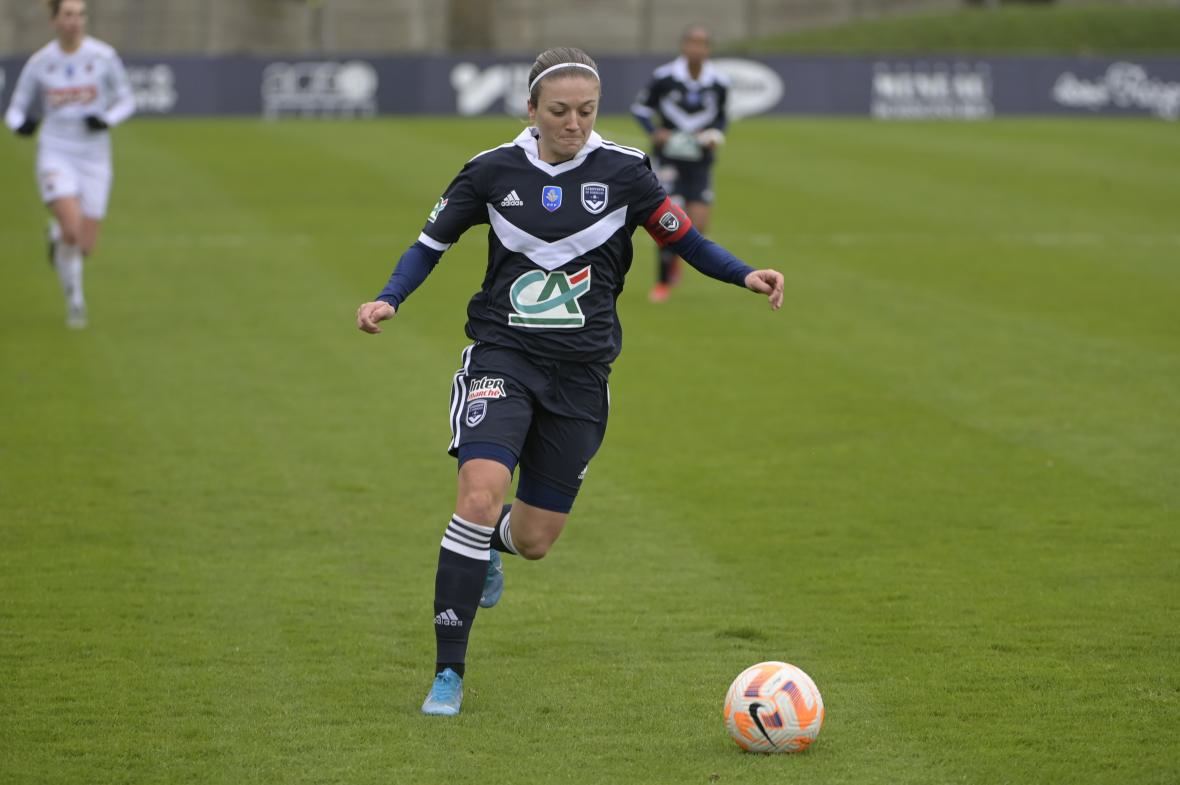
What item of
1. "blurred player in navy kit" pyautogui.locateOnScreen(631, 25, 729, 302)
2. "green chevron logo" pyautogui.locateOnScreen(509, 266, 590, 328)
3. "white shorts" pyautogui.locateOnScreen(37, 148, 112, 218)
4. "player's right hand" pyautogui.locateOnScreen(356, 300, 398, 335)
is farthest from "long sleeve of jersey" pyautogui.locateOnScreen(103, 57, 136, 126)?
"player's right hand" pyautogui.locateOnScreen(356, 300, 398, 335)

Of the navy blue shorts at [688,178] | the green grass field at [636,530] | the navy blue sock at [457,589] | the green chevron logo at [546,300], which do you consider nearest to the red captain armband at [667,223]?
the green chevron logo at [546,300]

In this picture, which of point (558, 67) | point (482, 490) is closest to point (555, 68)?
point (558, 67)

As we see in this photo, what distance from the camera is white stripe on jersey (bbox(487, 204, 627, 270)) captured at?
20.4 ft

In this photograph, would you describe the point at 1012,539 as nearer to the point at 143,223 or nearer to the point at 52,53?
the point at 52,53

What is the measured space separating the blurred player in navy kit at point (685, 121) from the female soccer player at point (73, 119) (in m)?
5.03

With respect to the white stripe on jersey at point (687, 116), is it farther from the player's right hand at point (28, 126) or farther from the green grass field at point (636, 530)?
the player's right hand at point (28, 126)

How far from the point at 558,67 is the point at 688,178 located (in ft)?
35.7

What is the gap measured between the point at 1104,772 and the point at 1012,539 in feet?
10.2

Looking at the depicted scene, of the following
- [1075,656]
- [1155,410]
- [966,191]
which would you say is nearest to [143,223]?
[966,191]

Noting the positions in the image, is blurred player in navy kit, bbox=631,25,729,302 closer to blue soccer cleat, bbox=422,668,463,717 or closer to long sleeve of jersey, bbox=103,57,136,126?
long sleeve of jersey, bbox=103,57,136,126

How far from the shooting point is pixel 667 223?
637 centimetres

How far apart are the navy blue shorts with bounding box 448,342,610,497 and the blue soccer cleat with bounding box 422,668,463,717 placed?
2.55 ft

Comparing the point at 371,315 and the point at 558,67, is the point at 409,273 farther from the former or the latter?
the point at 558,67

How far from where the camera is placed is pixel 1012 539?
8477 millimetres
